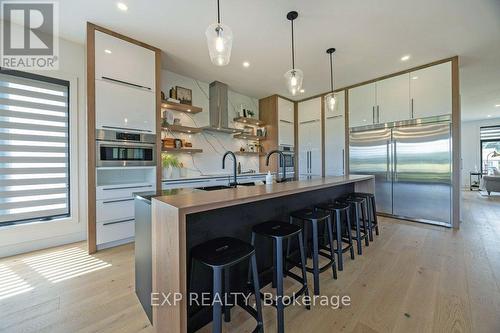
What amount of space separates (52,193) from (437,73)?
614 centimetres

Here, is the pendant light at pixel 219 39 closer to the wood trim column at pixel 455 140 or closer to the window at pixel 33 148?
the window at pixel 33 148

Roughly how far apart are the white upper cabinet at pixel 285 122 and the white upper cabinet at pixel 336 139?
2.98ft

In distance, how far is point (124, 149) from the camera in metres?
2.79

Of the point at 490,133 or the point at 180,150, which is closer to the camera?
the point at 180,150

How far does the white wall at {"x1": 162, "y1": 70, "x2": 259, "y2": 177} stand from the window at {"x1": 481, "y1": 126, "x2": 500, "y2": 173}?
962 centimetres

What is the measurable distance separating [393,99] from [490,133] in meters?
7.48

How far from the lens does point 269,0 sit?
2.15m

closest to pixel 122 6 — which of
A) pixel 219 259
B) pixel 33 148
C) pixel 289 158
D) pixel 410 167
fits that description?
pixel 33 148

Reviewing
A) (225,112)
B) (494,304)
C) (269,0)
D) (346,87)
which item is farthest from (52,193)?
(346,87)

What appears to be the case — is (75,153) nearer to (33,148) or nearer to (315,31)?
(33,148)

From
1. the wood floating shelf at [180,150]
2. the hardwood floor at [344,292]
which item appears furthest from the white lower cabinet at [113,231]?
the wood floating shelf at [180,150]

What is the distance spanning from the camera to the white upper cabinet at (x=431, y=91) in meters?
3.39

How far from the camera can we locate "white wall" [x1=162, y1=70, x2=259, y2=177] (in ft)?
13.0

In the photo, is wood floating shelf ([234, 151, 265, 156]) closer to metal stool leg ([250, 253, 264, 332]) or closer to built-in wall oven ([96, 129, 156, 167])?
built-in wall oven ([96, 129, 156, 167])
